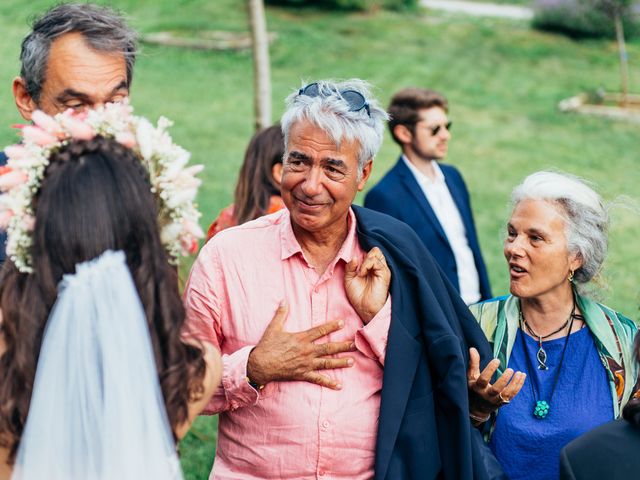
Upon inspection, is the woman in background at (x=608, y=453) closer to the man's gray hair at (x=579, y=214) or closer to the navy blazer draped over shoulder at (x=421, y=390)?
the navy blazer draped over shoulder at (x=421, y=390)

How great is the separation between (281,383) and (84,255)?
1.17m

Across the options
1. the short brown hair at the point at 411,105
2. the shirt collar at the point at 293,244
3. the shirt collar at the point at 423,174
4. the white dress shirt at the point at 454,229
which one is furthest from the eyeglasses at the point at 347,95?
the short brown hair at the point at 411,105

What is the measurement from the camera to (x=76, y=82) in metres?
3.81

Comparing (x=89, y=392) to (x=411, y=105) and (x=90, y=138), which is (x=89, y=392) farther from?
(x=411, y=105)

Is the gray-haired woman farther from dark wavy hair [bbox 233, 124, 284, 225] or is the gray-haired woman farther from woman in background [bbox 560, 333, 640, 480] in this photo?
dark wavy hair [bbox 233, 124, 284, 225]

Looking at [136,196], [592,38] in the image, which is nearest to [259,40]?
[136,196]

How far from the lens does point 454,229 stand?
21.8 feet

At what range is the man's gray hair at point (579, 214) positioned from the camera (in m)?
4.36

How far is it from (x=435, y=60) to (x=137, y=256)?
1696 centimetres

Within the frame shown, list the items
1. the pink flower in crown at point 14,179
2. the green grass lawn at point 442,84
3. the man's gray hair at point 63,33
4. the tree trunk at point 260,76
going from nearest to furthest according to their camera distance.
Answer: the pink flower in crown at point 14,179, the man's gray hair at point 63,33, the tree trunk at point 260,76, the green grass lawn at point 442,84

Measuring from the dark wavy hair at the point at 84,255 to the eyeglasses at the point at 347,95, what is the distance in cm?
110

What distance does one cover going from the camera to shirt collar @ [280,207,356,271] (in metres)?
3.62

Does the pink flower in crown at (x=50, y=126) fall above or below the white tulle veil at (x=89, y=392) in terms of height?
above

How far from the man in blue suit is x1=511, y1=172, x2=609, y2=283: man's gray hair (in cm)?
197
